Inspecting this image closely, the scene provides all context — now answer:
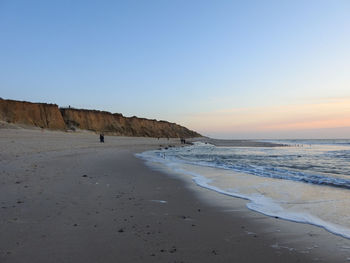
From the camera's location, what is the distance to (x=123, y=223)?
480cm

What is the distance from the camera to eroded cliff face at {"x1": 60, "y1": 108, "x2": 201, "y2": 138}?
224 feet

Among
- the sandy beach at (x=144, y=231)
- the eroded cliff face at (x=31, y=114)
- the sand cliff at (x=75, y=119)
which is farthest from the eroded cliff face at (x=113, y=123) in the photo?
the sandy beach at (x=144, y=231)

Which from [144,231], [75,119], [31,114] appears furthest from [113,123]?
[144,231]

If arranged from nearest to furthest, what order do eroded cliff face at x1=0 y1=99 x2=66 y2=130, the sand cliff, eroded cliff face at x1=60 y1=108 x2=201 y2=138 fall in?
eroded cliff face at x1=0 y1=99 x2=66 y2=130 < the sand cliff < eroded cliff face at x1=60 y1=108 x2=201 y2=138

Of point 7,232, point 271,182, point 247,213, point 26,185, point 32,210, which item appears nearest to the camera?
point 7,232

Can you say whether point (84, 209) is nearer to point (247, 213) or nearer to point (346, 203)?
point (247, 213)

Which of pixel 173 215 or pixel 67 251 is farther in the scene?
pixel 173 215

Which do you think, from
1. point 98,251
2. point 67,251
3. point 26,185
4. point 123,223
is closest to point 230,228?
point 123,223

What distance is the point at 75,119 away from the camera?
6800cm

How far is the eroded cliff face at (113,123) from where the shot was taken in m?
68.3

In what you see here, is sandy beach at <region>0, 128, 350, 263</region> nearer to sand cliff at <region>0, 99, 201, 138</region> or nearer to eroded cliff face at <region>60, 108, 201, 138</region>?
sand cliff at <region>0, 99, 201, 138</region>

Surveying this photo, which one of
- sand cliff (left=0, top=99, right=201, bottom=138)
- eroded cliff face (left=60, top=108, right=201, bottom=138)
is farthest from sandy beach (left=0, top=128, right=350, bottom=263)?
eroded cliff face (left=60, top=108, right=201, bottom=138)

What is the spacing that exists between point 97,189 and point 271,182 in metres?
6.03

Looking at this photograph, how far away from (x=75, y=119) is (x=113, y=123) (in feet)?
52.2
